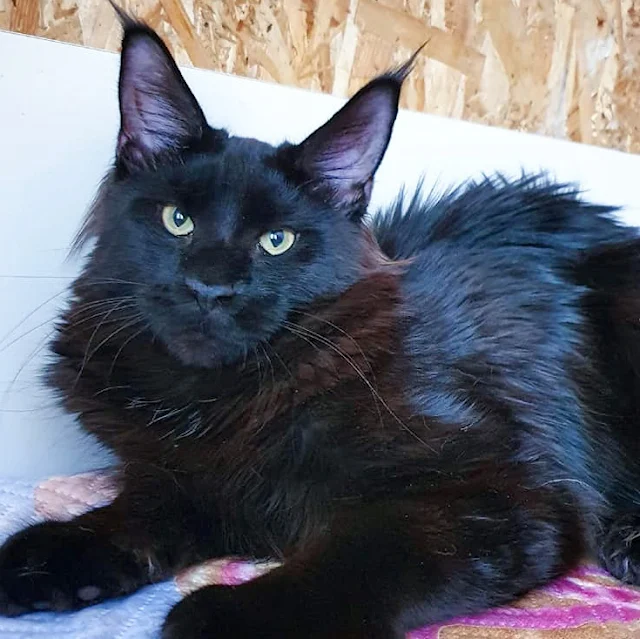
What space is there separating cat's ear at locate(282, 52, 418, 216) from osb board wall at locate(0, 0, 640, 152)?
581 millimetres

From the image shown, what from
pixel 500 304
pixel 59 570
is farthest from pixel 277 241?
pixel 59 570

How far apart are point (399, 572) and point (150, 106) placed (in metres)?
0.83

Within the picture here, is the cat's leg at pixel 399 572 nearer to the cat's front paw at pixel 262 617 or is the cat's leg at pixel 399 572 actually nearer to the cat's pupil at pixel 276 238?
the cat's front paw at pixel 262 617

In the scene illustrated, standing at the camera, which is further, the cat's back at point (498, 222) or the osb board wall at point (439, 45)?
the osb board wall at point (439, 45)

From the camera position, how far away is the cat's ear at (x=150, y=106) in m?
1.27

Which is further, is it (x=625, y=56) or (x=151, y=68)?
(x=625, y=56)

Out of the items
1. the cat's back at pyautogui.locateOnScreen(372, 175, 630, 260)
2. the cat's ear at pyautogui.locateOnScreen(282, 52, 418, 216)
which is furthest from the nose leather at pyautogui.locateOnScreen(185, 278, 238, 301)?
the cat's back at pyautogui.locateOnScreen(372, 175, 630, 260)

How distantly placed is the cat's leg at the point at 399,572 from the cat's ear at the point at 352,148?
52 centimetres

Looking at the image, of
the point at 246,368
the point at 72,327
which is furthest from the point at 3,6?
the point at 246,368

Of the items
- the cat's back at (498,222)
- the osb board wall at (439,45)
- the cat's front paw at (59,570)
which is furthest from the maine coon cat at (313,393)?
the osb board wall at (439,45)

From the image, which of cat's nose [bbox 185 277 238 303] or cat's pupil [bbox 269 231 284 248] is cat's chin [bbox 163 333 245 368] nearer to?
cat's nose [bbox 185 277 238 303]

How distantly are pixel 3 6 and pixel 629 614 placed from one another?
1.50 meters

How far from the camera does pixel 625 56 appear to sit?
2248 mm

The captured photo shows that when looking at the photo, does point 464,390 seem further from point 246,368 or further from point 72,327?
point 72,327
